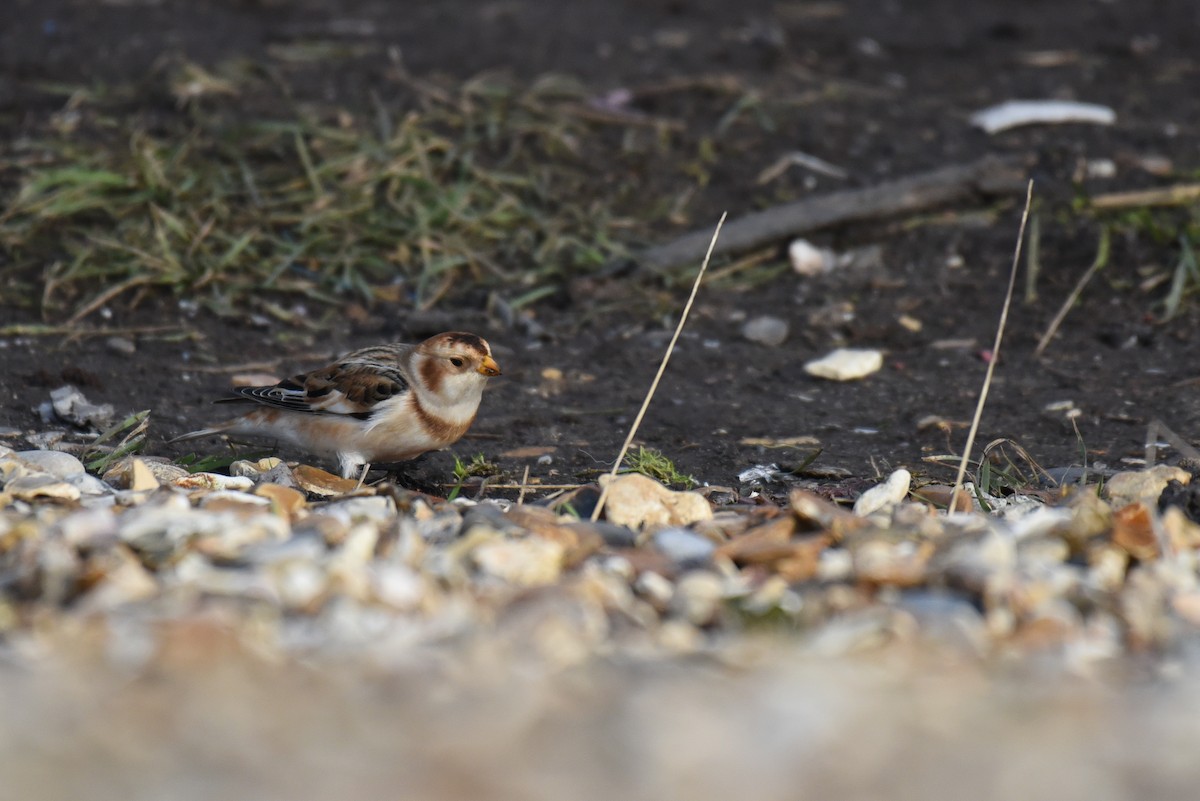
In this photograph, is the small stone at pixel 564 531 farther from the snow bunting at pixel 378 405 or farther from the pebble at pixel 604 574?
the snow bunting at pixel 378 405

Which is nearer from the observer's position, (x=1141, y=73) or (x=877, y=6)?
(x=1141, y=73)

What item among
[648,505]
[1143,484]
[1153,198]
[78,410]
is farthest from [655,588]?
[1153,198]

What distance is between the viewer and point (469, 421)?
189 inches

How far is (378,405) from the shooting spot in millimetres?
4773

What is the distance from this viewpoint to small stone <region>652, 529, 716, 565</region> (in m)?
3.30

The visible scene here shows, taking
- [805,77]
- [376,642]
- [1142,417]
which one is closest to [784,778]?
[376,642]

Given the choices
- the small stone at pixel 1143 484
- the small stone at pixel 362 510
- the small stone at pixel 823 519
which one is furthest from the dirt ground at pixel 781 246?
the small stone at pixel 823 519

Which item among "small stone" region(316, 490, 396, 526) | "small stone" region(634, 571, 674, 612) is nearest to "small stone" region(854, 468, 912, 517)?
"small stone" region(634, 571, 674, 612)

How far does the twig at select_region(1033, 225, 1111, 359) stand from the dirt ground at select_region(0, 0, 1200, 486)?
0.17 ft

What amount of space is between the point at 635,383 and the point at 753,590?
2.74m

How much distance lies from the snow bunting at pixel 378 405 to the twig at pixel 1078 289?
2529mm

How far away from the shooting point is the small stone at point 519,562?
3.10 m

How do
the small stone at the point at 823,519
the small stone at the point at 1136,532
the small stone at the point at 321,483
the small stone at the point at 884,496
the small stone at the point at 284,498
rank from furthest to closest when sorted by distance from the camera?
the small stone at the point at 321,483 → the small stone at the point at 884,496 → the small stone at the point at 284,498 → the small stone at the point at 823,519 → the small stone at the point at 1136,532

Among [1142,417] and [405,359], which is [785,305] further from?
[405,359]
